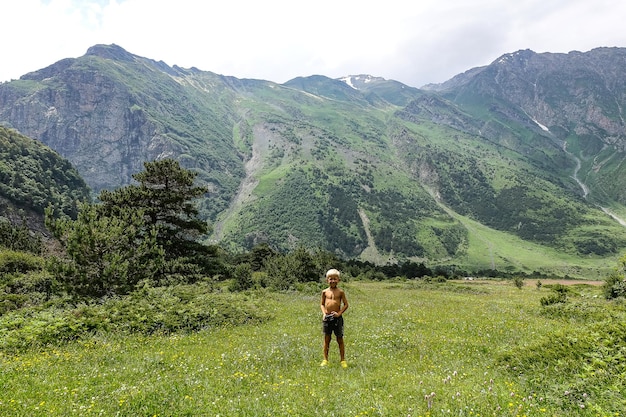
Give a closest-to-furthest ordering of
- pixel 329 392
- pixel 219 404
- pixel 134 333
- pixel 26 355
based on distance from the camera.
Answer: pixel 219 404 < pixel 329 392 < pixel 26 355 < pixel 134 333

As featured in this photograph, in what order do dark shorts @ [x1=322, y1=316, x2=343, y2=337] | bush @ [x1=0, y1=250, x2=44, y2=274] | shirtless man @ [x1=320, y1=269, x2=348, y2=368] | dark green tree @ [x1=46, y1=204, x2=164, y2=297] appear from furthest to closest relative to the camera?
bush @ [x1=0, y1=250, x2=44, y2=274]
dark green tree @ [x1=46, y1=204, x2=164, y2=297]
dark shorts @ [x1=322, y1=316, x2=343, y2=337]
shirtless man @ [x1=320, y1=269, x2=348, y2=368]

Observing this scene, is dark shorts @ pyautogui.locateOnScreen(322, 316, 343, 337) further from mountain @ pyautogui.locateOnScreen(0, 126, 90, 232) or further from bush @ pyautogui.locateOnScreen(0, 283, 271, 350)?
mountain @ pyautogui.locateOnScreen(0, 126, 90, 232)

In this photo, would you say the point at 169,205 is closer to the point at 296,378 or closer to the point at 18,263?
the point at 18,263

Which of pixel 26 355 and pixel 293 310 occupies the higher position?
pixel 26 355

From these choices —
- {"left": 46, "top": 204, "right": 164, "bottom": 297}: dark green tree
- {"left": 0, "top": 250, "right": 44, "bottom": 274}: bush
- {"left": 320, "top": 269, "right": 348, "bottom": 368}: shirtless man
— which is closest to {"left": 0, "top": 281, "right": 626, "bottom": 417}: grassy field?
{"left": 320, "top": 269, "right": 348, "bottom": 368}: shirtless man

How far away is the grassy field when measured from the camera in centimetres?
821

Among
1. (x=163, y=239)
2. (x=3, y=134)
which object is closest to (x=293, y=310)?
(x=163, y=239)

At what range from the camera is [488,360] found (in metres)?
12.0

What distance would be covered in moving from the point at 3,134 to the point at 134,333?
212 m

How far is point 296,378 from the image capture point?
11.0 meters

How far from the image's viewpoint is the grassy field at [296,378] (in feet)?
26.9

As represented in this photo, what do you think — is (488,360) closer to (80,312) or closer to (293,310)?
(293,310)

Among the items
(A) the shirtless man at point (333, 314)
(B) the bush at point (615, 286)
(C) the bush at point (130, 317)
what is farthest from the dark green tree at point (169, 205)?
(B) the bush at point (615, 286)

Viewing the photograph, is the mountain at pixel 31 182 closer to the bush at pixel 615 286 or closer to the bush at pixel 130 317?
the bush at pixel 130 317
